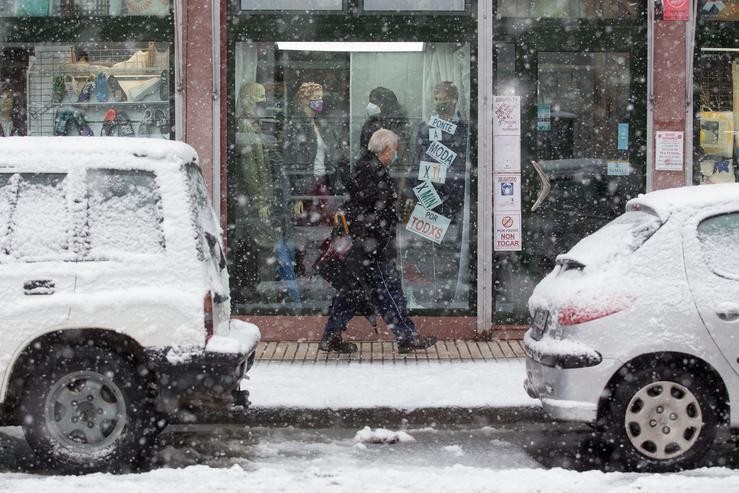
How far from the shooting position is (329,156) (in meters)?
11.7

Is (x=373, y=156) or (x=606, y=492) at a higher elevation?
(x=373, y=156)

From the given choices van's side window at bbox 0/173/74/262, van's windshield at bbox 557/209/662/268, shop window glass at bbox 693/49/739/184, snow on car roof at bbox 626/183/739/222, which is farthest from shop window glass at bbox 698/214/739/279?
shop window glass at bbox 693/49/739/184

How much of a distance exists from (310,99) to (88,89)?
2241 mm

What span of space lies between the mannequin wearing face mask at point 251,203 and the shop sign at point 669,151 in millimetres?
3905

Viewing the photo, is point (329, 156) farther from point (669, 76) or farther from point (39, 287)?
point (39, 287)

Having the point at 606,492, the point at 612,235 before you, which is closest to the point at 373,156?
the point at 612,235

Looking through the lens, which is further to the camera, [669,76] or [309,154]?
[309,154]

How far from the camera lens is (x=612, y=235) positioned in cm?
729

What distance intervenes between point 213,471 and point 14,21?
6698 mm

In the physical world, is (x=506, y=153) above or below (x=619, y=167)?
above

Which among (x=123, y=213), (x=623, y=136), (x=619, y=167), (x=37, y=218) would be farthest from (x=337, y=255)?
(x=37, y=218)

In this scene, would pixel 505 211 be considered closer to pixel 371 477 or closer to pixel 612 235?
pixel 612 235

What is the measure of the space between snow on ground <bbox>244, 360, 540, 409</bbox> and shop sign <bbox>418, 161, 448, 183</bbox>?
2221 millimetres

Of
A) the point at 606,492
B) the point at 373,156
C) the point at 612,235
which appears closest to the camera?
the point at 606,492
